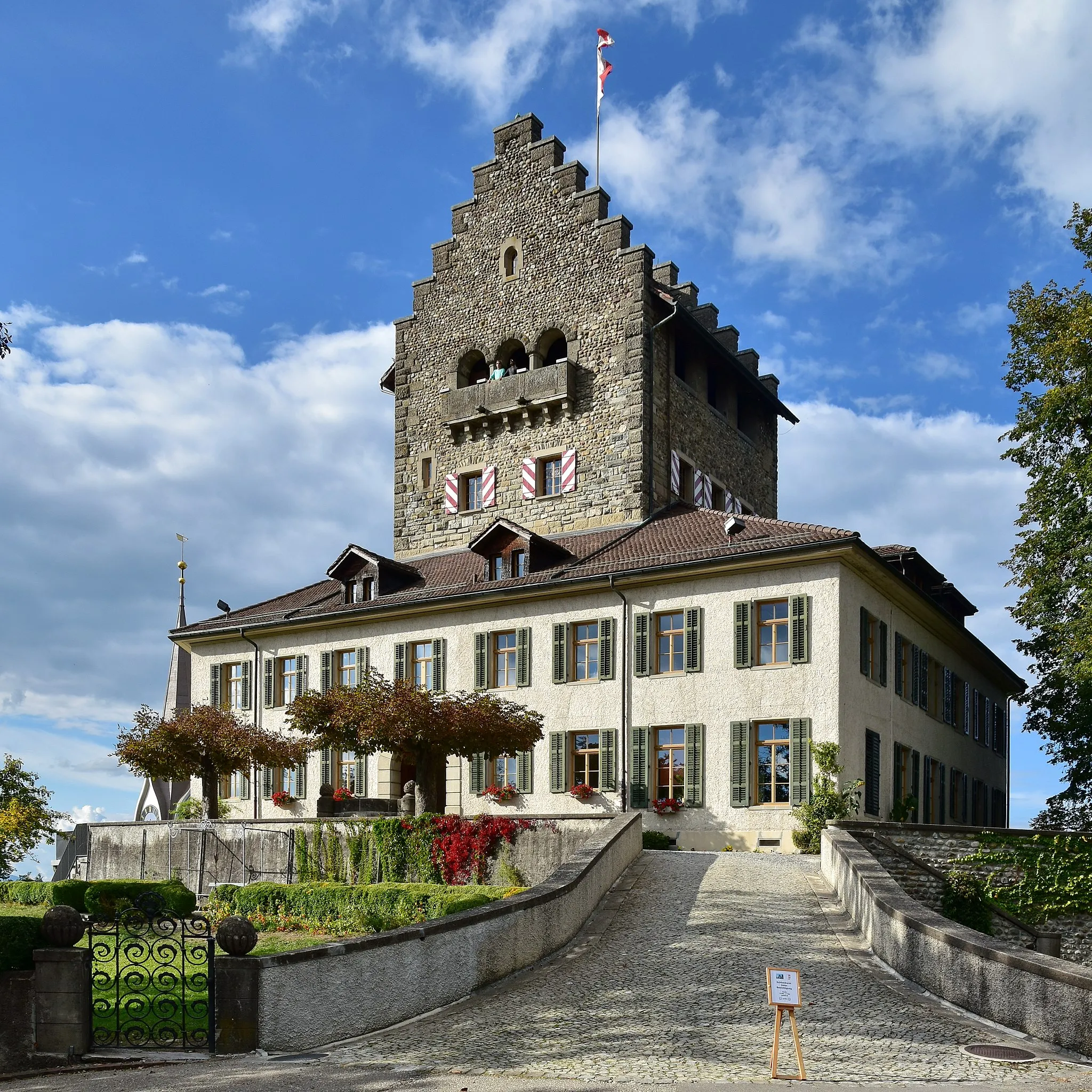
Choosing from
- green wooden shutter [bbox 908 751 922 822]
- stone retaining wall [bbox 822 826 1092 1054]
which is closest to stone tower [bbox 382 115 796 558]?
green wooden shutter [bbox 908 751 922 822]

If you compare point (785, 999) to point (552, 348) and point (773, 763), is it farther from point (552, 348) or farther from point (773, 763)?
point (552, 348)

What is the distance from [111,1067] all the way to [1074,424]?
2494 centimetres

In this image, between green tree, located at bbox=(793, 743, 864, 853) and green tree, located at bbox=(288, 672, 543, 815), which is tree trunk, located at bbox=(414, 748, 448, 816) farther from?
green tree, located at bbox=(793, 743, 864, 853)

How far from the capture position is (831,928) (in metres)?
17.5

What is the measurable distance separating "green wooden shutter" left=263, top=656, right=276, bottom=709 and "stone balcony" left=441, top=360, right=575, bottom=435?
28.6 ft

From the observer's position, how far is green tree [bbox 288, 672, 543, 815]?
2545 centimetres

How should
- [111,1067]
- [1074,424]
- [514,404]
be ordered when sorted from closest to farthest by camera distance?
[111,1067] → [1074,424] → [514,404]

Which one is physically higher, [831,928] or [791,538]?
[791,538]

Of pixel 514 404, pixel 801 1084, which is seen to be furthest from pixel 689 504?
pixel 801 1084

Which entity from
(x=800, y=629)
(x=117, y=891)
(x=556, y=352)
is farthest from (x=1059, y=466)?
(x=117, y=891)

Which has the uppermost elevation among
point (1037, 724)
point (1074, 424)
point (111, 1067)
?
point (1074, 424)

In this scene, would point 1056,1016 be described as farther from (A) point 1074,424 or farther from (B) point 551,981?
(A) point 1074,424

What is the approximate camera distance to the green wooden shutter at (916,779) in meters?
31.4

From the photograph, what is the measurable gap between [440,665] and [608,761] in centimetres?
561
